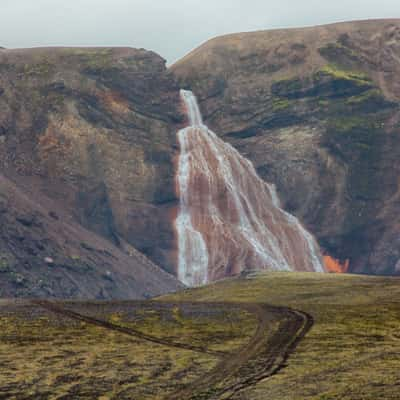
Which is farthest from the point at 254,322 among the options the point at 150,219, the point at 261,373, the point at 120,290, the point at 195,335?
the point at 150,219

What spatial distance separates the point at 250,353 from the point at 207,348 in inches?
193

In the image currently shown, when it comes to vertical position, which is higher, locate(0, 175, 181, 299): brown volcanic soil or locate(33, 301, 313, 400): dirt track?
locate(33, 301, 313, 400): dirt track

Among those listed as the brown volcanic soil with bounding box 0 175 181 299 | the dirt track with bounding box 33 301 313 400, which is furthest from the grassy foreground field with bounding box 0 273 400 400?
the brown volcanic soil with bounding box 0 175 181 299

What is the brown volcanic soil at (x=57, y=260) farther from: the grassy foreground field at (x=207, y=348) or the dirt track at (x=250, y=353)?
the dirt track at (x=250, y=353)

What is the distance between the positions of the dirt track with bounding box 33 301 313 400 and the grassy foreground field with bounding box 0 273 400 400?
0.09m

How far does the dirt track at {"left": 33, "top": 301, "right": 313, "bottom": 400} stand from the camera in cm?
5578

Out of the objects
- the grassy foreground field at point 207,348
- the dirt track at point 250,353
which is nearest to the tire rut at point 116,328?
the dirt track at point 250,353

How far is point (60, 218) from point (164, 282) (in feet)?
78.6

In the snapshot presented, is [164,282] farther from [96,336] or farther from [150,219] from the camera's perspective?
[96,336]

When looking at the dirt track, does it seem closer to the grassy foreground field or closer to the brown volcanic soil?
the grassy foreground field

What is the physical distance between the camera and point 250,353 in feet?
227

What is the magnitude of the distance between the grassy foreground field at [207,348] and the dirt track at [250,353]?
0.09 metres

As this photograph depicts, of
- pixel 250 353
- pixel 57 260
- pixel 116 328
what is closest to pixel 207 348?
pixel 250 353

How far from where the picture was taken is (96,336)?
8156 centimetres
